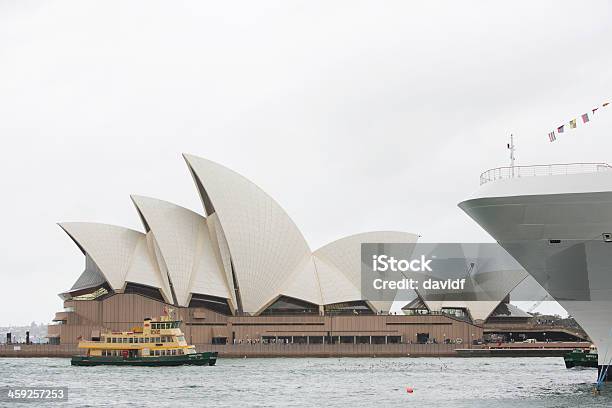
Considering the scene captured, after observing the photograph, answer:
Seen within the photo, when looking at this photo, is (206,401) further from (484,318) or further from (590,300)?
(484,318)

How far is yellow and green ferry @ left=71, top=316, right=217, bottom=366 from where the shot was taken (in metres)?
57.3

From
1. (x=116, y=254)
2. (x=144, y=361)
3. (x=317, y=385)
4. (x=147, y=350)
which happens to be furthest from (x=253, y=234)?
(x=317, y=385)

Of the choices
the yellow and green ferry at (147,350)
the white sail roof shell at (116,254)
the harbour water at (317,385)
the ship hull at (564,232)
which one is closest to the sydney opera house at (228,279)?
the white sail roof shell at (116,254)

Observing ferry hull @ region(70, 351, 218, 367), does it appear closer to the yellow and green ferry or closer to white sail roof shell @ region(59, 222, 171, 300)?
the yellow and green ferry

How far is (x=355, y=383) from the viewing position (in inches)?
1809

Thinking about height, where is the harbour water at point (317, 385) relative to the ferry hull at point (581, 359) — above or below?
below

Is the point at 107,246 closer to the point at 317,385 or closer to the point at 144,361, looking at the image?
the point at 144,361

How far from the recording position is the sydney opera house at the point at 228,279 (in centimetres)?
7538

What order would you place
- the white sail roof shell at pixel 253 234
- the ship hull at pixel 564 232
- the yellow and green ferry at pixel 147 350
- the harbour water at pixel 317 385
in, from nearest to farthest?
the ship hull at pixel 564 232
the harbour water at pixel 317 385
the yellow and green ferry at pixel 147 350
the white sail roof shell at pixel 253 234

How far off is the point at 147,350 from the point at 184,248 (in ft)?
62.8

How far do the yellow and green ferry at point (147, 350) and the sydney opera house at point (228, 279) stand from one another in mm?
16620

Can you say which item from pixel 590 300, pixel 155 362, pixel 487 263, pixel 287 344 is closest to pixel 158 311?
pixel 287 344

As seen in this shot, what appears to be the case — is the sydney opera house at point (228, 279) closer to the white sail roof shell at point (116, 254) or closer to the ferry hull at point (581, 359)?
the white sail roof shell at point (116, 254)

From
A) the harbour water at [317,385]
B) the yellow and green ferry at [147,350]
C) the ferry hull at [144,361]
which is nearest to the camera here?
the harbour water at [317,385]
